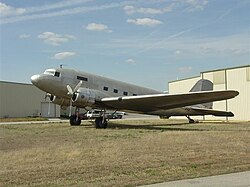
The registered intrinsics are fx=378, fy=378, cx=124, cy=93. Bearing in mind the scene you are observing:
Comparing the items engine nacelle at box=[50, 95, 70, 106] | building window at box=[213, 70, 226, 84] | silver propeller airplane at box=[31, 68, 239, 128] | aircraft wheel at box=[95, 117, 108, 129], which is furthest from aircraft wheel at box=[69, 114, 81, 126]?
building window at box=[213, 70, 226, 84]

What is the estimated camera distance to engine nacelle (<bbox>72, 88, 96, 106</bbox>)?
1075 inches

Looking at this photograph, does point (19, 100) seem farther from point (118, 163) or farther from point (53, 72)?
point (118, 163)

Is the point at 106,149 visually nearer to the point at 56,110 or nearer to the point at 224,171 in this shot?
the point at 224,171

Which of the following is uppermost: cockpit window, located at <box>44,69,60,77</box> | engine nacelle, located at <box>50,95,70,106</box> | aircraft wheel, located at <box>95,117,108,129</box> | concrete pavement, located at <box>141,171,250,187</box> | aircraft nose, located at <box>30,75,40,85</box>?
cockpit window, located at <box>44,69,60,77</box>

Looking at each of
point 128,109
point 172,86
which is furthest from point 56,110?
point 128,109

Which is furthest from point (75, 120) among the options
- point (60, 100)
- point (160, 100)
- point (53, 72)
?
point (160, 100)

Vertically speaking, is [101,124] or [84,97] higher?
[84,97]

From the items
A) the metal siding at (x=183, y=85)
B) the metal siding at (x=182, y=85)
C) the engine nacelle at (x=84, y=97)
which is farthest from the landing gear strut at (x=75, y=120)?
the metal siding at (x=183, y=85)

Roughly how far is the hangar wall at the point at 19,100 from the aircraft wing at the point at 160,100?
136ft

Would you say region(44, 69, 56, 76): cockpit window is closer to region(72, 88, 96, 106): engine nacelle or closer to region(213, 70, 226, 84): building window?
region(72, 88, 96, 106): engine nacelle

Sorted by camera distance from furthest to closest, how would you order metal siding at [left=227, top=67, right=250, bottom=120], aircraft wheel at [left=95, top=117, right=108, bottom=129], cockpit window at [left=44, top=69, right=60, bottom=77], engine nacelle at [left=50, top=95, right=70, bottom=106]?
1. metal siding at [left=227, top=67, right=250, bottom=120]
2. engine nacelle at [left=50, top=95, right=70, bottom=106]
3. cockpit window at [left=44, top=69, right=60, bottom=77]
4. aircraft wheel at [left=95, top=117, right=108, bottom=129]

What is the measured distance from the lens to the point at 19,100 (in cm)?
7162

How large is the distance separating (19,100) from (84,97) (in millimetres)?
47279

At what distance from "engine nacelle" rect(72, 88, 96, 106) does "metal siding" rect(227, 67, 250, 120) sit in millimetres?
22542
